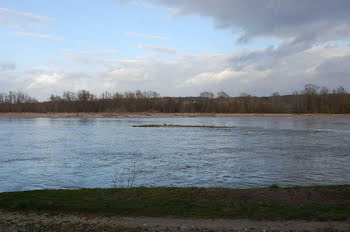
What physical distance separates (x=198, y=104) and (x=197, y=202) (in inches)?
4761

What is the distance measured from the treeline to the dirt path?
9649 cm

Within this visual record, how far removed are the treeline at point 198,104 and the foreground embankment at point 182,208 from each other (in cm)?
9453

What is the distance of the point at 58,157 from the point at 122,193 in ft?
40.7

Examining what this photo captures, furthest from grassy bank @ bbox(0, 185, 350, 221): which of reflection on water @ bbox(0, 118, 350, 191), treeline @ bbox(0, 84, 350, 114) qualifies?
treeline @ bbox(0, 84, 350, 114)

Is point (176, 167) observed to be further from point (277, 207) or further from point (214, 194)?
point (277, 207)

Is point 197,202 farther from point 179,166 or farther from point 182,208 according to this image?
point 179,166

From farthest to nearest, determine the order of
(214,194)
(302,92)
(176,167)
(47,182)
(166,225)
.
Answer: (302,92), (176,167), (47,182), (214,194), (166,225)

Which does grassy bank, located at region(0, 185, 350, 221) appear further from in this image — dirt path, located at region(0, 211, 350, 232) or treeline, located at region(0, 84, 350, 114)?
treeline, located at region(0, 84, 350, 114)

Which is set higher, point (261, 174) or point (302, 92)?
point (302, 92)

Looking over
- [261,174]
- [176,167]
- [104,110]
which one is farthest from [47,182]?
[104,110]

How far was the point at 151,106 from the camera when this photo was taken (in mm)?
133625

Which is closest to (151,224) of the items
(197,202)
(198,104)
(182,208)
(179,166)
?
(182,208)

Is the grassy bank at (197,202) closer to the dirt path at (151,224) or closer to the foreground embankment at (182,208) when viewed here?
the foreground embankment at (182,208)

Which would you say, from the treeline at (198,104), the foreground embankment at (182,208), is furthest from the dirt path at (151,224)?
the treeline at (198,104)
